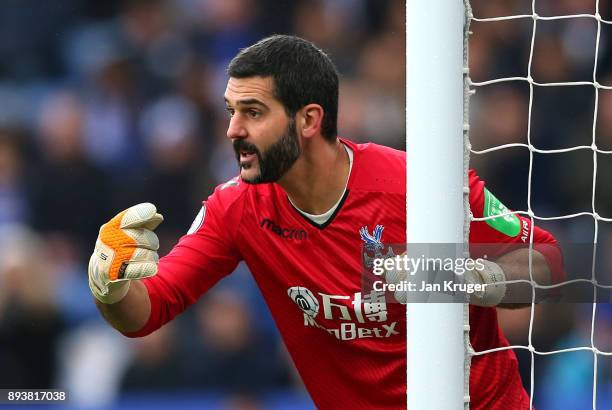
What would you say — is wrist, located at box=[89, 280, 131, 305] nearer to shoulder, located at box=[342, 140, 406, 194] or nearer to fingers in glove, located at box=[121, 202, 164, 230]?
fingers in glove, located at box=[121, 202, 164, 230]

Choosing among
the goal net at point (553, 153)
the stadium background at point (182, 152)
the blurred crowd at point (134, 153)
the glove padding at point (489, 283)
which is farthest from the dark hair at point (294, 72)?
the blurred crowd at point (134, 153)

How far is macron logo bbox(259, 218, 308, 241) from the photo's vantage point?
388cm

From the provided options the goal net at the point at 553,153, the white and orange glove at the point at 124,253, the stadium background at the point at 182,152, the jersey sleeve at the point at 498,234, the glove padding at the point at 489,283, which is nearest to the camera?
the glove padding at the point at 489,283

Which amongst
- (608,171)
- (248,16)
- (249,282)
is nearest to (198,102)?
(248,16)

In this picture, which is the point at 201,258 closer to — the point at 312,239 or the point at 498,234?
the point at 312,239

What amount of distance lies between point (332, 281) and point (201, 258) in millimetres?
451

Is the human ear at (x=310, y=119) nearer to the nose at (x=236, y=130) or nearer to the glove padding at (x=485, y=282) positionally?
the nose at (x=236, y=130)

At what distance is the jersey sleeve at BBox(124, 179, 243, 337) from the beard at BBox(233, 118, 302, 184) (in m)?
0.27

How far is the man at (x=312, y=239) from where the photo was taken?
12.1 ft

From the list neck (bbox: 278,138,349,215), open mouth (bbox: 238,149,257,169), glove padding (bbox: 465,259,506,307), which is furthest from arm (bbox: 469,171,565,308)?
open mouth (bbox: 238,149,257,169)

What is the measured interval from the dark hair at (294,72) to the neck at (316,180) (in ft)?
0.21

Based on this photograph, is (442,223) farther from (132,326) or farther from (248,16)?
(248,16)

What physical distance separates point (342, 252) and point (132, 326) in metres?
0.73

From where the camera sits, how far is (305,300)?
3.85 meters
